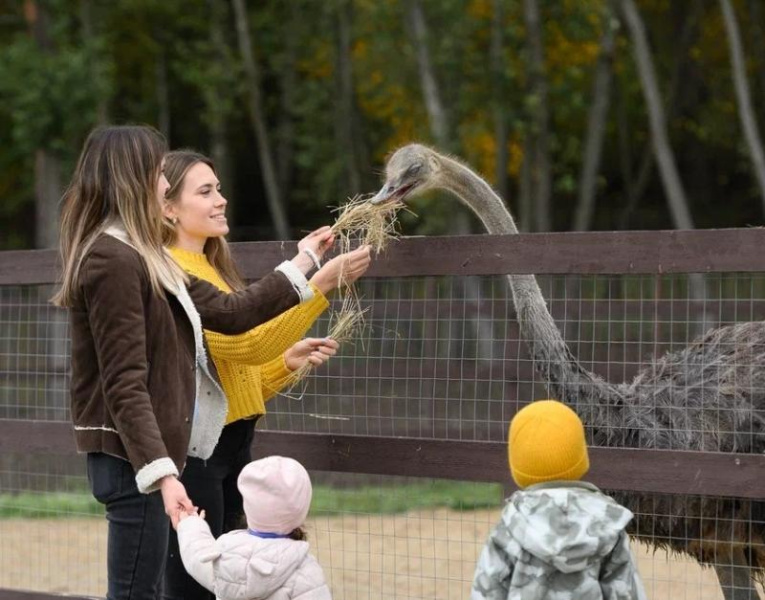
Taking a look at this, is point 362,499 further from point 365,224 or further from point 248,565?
point 248,565

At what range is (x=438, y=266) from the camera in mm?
4691

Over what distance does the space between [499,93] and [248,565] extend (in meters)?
17.0

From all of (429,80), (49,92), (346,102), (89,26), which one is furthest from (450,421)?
(89,26)

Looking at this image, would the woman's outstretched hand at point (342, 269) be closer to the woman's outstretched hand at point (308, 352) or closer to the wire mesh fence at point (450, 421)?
the woman's outstretched hand at point (308, 352)

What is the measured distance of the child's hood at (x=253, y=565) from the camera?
3.56 m

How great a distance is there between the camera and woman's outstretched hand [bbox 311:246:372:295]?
4285 mm

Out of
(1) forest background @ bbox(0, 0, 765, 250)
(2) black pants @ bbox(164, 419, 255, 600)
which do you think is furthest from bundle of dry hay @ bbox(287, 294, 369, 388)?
(1) forest background @ bbox(0, 0, 765, 250)

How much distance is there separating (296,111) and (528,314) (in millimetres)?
21284

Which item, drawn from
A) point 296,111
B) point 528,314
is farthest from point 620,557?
point 296,111

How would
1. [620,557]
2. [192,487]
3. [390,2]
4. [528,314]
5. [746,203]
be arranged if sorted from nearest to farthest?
[620,557]
[192,487]
[528,314]
[390,2]
[746,203]

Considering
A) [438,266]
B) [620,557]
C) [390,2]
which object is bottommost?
[620,557]

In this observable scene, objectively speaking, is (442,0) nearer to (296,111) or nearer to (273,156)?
(296,111)

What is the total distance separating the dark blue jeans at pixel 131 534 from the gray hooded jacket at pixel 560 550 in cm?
94

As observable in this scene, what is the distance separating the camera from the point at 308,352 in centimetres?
460
